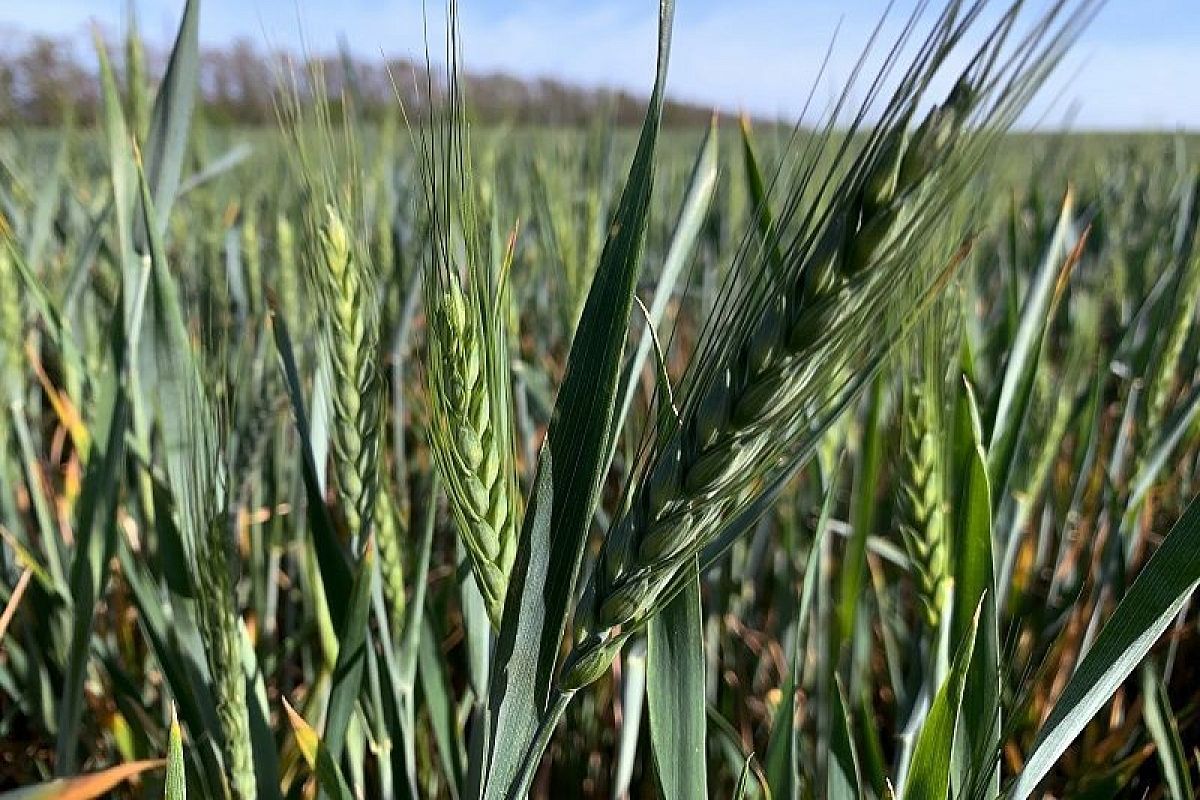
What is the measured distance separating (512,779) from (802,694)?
1.43ft

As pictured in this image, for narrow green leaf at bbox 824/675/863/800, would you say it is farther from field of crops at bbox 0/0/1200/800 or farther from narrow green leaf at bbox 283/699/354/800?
narrow green leaf at bbox 283/699/354/800

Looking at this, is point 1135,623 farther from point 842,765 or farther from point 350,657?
point 350,657

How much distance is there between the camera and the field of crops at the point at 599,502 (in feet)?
0.89

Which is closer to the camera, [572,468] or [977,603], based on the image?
[572,468]

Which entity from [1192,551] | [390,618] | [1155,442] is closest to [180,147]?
[390,618]

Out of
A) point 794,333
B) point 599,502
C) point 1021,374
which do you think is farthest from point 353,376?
point 1021,374

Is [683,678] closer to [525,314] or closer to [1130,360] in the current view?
[1130,360]

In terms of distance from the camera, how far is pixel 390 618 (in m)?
0.55

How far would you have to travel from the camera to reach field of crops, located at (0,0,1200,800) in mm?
271

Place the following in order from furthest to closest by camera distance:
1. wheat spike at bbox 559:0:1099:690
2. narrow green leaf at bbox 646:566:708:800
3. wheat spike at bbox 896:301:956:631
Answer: wheat spike at bbox 896:301:956:631 < narrow green leaf at bbox 646:566:708:800 < wheat spike at bbox 559:0:1099:690

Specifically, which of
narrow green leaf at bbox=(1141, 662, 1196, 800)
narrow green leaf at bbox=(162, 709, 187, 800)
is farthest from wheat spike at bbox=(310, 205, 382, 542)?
narrow green leaf at bbox=(1141, 662, 1196, 800)

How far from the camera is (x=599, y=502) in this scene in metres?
0.41

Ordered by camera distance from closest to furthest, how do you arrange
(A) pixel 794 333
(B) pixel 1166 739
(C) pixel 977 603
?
(A) pixel 794 333 → (C) pixel 977 603 → (B) pixel 1166 739

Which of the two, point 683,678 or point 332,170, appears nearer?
point 683,678
